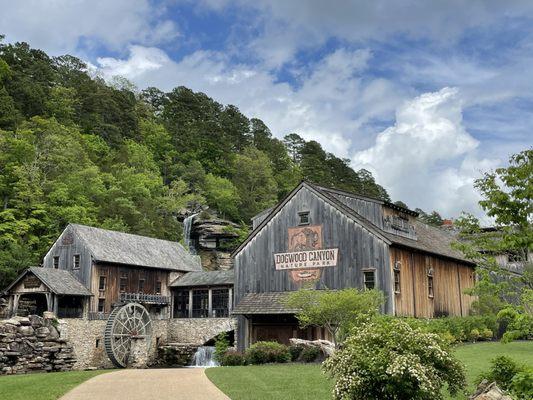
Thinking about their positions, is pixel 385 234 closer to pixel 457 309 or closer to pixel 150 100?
pixel 457 309

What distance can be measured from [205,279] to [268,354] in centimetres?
1572

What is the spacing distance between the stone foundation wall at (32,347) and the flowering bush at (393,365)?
25.5m

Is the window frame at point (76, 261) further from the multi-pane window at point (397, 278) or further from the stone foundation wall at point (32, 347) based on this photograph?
the multi-pane window at point (397, 278)

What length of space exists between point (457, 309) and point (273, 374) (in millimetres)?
19464

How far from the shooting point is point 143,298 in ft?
132

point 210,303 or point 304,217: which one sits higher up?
point 304,217

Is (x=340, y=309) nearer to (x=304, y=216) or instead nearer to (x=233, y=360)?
(x=233, y=360)

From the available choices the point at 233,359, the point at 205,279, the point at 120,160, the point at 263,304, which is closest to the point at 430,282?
the point at 263,304

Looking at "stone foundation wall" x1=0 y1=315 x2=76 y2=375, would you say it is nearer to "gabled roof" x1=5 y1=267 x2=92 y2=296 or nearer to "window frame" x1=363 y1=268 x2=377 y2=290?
"gabled roof" x1=5 y1=267 x2=92 y2=296

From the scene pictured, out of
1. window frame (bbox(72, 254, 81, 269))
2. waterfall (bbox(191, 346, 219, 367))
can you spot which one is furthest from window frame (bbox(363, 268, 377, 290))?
window frame (bbox(72, 254, 81, 269))

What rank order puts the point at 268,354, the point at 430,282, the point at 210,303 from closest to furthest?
the point at 268,354
the point at 430,282
the point at 210,303

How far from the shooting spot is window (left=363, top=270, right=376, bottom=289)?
2938cm

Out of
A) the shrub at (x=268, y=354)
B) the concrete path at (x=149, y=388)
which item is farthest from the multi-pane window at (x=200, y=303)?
the concrete path at (x=149, y=388)

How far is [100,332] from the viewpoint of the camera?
37562mm
